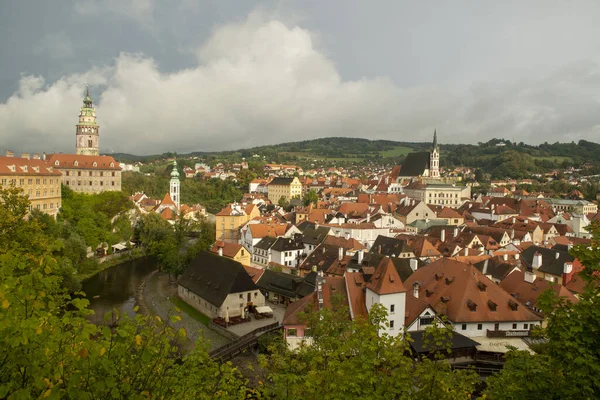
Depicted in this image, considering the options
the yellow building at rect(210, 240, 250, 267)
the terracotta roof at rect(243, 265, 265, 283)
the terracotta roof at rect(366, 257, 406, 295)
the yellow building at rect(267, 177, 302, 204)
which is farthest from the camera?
the yellow building at rect(267, 177, 302, 204)

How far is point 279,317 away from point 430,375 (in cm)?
2295

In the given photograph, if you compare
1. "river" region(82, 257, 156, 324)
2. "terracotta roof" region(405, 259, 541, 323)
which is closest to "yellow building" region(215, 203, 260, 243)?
Result: "river" region(82, 257, 156, 324)

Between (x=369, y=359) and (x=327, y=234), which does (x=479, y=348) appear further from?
(x=327, y=234)

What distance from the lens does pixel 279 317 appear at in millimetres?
30281

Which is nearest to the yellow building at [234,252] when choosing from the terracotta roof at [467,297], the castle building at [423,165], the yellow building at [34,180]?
the terracotta roof at [467,297]

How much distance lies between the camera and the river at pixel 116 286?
33.2 m

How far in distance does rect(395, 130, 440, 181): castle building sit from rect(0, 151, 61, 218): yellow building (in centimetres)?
8829

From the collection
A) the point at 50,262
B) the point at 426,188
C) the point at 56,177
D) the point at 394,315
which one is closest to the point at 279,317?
the point at 394,315

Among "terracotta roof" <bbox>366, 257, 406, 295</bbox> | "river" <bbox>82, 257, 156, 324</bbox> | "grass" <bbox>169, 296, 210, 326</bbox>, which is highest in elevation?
"terracotta roof" <bbox>366, 257, 406, 295</bbox>

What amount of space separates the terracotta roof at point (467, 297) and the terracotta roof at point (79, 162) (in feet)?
182

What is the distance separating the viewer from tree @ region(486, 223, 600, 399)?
8.18 m

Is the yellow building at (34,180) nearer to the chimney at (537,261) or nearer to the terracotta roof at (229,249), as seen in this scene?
the terracotta roof at (229,249)

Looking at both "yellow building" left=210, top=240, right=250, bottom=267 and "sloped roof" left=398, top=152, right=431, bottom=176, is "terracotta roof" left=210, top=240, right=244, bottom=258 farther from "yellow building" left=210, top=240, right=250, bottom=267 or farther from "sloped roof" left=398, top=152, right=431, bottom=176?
"sloped roof" left=398, top=152, right=431, bottom=176

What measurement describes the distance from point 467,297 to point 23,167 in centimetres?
4815
